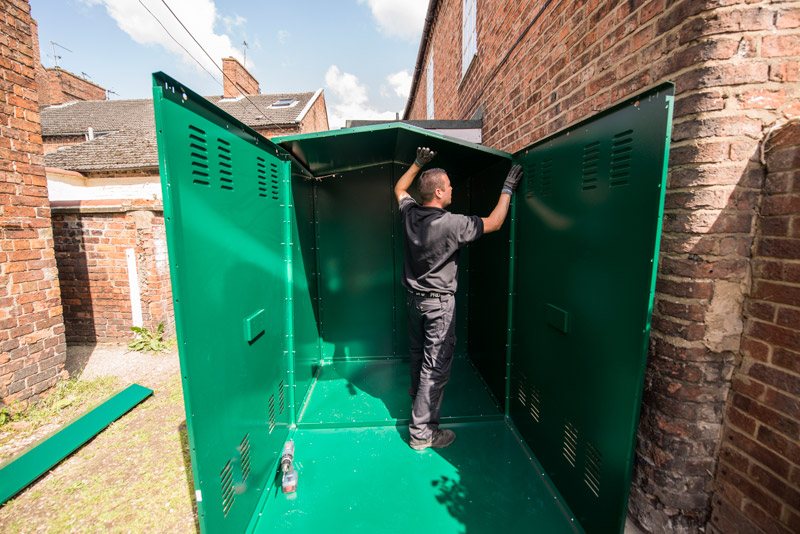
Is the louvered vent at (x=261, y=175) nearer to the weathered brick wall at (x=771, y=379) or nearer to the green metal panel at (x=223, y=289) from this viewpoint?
the green metal panel at (x=223, y=289)

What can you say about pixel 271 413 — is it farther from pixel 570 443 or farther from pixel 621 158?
pixel 621 158

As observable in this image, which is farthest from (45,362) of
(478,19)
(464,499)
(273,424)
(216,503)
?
(478,19)

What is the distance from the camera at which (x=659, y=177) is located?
1420 mm

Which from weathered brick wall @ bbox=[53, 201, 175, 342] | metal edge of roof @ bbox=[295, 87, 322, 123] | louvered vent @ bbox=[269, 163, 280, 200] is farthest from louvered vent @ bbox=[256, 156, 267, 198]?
metal edge of roof @ bbox=[295, 87, 322, 123]

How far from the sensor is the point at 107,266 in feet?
17.8

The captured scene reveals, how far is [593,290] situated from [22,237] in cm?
529

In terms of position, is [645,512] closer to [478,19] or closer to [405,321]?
[405,321]

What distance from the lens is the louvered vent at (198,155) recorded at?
5.07ft

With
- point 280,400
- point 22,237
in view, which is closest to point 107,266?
point 22,237

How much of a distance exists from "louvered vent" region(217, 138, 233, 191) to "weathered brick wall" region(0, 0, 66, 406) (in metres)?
3.24

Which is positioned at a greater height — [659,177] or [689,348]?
[659,177]

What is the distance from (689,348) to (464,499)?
5.63 feet

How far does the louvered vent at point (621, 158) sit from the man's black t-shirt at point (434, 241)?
104cm

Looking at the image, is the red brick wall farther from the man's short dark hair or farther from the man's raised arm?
the man's short dark hair
